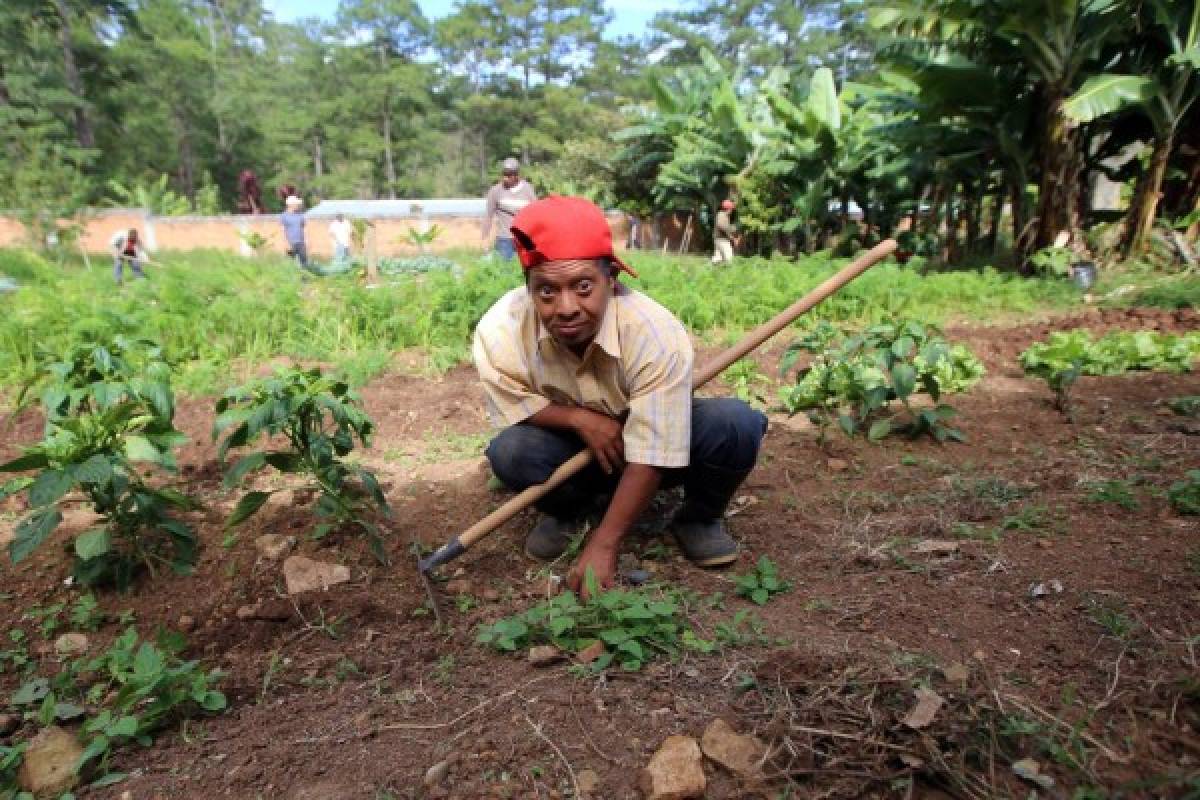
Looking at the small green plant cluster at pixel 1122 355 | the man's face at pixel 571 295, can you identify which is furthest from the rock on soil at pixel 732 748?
the small green plant cluster at pixel 1122 355

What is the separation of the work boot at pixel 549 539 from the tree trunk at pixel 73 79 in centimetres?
2787

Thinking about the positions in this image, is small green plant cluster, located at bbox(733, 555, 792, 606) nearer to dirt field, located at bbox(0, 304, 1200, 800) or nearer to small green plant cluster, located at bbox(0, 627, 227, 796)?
dirt field, located at bbox(0, 304, 1200, 800)

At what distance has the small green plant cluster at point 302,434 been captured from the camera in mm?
2029

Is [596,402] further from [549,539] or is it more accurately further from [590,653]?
[590,653]

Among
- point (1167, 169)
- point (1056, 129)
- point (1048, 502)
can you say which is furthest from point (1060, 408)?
point (1167, 169)

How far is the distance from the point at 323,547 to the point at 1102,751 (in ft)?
6.77

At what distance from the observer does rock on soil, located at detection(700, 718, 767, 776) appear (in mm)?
1269

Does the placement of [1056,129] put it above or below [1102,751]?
above

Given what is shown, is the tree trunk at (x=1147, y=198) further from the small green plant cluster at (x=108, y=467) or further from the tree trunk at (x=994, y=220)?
the small green plant cluster at (x=108, y=467)

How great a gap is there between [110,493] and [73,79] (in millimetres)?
29994

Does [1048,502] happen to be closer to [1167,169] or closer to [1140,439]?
[1140,439]

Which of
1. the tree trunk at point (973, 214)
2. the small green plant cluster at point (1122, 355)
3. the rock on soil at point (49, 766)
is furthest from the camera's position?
the tree trunk at point (973, 214)

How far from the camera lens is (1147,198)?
7523 millimetres

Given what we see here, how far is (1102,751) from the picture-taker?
1.19 m
